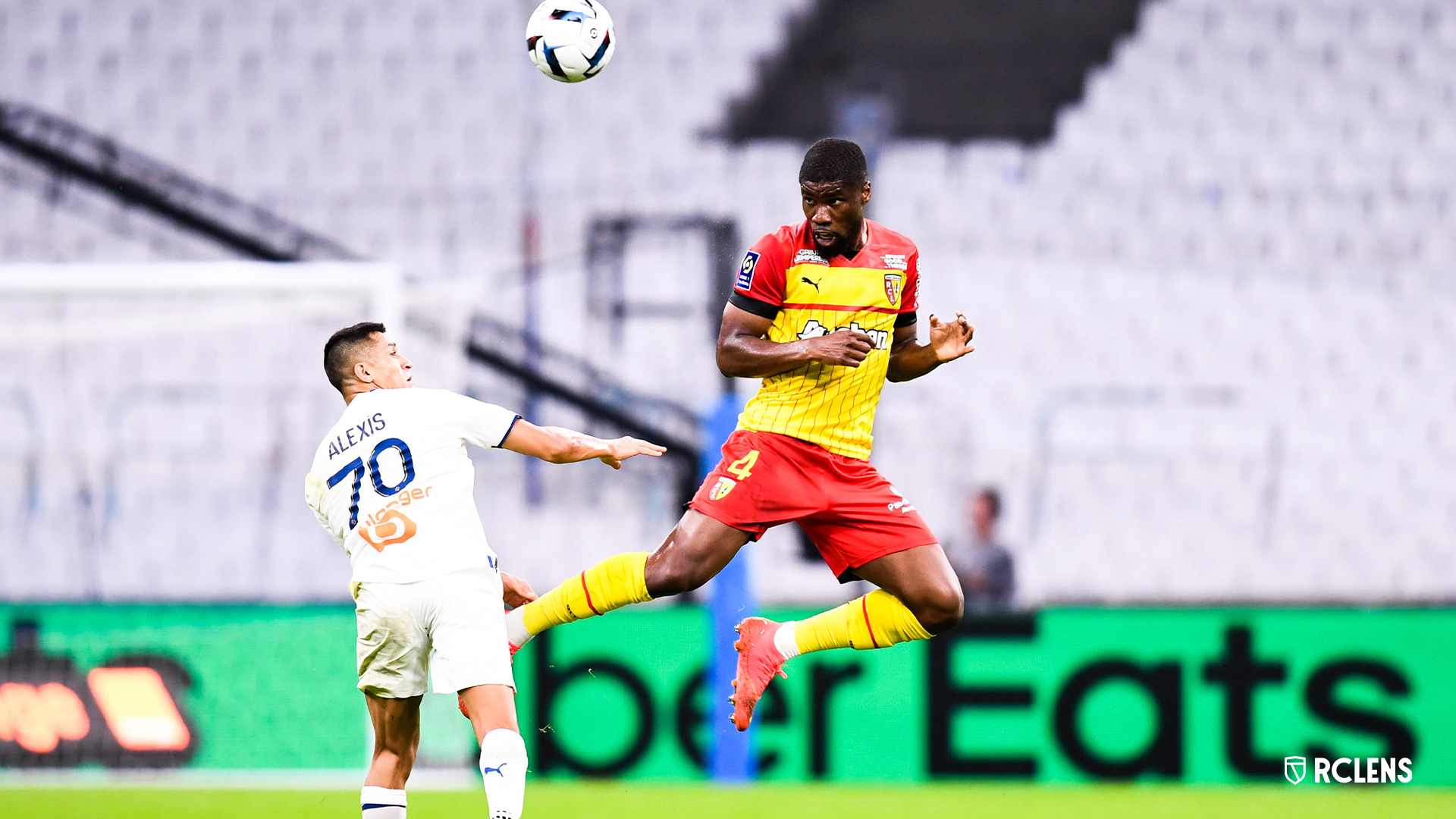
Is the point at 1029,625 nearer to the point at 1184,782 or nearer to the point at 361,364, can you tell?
the point at 1184,782

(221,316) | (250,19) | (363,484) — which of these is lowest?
(363,484)

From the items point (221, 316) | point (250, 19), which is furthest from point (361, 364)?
point (250, 19)

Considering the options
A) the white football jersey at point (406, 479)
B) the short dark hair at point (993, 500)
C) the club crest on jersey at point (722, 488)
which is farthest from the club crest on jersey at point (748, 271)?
the short dark hair at point (993, 500)

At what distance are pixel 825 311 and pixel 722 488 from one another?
0.56 metres

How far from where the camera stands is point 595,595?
4211mm

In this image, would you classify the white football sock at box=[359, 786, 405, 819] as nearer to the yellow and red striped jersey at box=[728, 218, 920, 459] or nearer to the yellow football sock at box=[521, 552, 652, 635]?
the yellow football sock at box=[521, 552, 652, 635]

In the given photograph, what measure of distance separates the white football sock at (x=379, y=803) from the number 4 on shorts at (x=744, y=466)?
48.7 inches

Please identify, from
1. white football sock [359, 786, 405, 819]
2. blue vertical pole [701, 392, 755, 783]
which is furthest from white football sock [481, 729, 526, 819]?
blue vertical pole [701, 392, 755, 783]

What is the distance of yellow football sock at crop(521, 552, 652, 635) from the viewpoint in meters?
4.16

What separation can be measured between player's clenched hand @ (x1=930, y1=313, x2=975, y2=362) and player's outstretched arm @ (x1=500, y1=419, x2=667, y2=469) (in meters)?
0.87

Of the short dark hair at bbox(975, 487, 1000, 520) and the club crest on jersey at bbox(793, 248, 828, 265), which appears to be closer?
the club crest on jersey at bbox(793, 248, 828, 265)

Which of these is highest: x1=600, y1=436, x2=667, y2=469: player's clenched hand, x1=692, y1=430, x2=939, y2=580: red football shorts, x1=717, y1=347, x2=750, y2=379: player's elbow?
x1=717, y1=347, x2=750, y2=379: player's elbow

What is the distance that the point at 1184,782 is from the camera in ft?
21.8

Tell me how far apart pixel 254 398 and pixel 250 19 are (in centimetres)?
246
